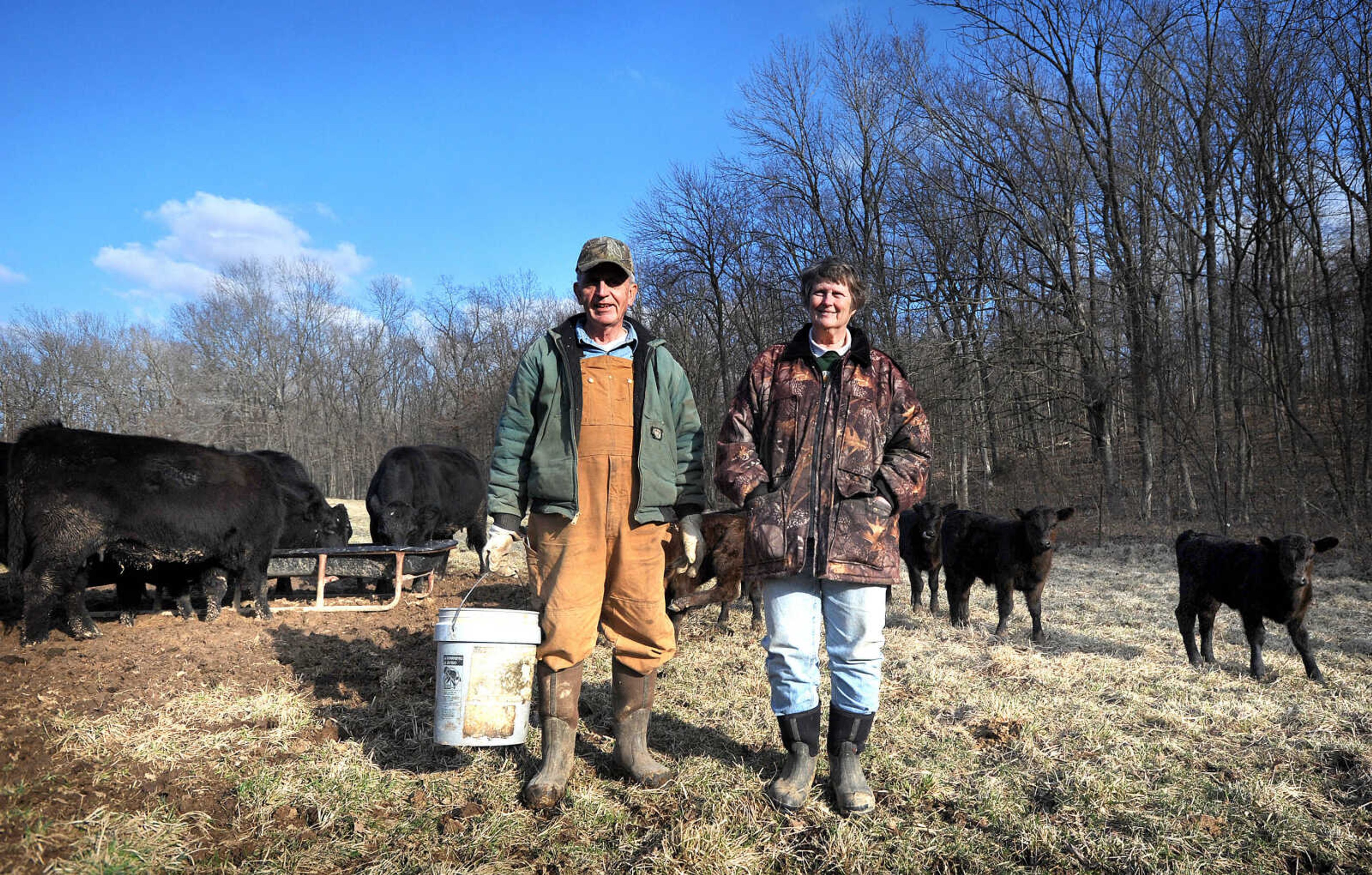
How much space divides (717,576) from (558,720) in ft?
13.8


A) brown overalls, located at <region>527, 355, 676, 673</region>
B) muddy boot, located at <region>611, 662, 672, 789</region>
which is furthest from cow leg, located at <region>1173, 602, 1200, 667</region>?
brown overalls, located at <region>527, 355, 676, 673</region>

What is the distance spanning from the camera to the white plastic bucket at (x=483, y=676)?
3488mm

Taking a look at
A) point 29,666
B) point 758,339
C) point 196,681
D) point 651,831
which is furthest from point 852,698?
point 758,339

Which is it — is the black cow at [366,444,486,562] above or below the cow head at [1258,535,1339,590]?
above

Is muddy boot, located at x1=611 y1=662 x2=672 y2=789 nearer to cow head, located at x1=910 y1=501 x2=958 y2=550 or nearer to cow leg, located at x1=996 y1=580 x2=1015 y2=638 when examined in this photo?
cow leg, located at x1=996 y1=580 x2=1015 y2=638

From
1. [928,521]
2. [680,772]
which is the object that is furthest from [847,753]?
[928,521]

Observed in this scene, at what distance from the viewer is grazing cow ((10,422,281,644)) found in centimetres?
625

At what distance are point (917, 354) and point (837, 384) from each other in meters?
16.6

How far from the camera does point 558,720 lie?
360 centimetres

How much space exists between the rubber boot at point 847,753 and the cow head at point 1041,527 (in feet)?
16.1

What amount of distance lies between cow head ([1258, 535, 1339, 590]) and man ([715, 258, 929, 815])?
4311mm

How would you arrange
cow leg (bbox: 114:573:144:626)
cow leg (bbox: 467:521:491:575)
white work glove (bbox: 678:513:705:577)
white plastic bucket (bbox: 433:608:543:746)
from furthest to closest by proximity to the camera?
cow leg (bbox: 467:521:491:575)
cow leg (bbox: 114:573:144:626)
white work glove (bbox: 678:513:705:577)
white plastic bucket (bbox: 433:608:543:746)

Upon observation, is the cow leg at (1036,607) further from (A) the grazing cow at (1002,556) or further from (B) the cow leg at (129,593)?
(B) the cow leg at (129,593)

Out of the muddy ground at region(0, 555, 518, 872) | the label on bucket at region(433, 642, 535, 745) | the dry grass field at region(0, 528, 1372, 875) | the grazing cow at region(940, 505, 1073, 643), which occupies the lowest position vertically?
the dry grass field at region(0, 528, 1372, 875)
